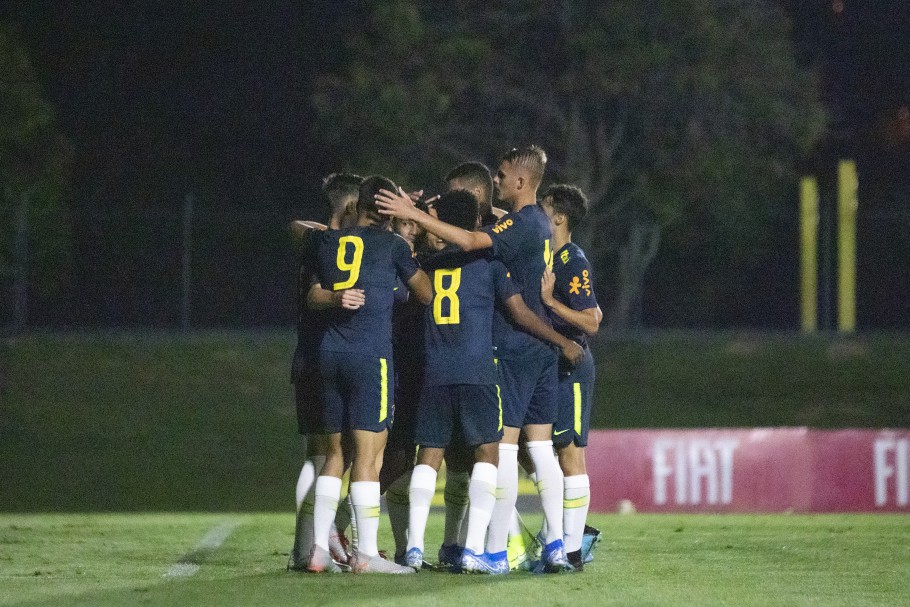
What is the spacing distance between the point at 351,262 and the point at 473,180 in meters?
0.87

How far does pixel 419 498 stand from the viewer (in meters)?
7.87

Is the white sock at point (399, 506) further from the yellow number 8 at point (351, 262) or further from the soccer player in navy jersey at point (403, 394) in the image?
the yellow number 8 at point (351, 262)

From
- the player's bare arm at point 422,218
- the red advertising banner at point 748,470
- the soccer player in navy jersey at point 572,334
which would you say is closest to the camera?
the player's bare arm at point 422,218

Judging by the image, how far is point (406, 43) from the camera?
2189 cm

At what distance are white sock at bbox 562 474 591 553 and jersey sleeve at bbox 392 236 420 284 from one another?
1.61 metres

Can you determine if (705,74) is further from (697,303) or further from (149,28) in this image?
(149,28)

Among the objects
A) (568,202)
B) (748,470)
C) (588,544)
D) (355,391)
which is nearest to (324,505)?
(355,391)

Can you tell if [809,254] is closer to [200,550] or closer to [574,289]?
[574,289]

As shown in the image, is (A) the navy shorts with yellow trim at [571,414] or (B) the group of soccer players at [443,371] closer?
(B) the group of soccer players at [443,371]

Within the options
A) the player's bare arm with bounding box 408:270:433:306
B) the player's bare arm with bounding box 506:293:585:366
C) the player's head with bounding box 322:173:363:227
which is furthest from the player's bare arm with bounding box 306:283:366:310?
the player's bare arm with bounding box 506:293:585:366

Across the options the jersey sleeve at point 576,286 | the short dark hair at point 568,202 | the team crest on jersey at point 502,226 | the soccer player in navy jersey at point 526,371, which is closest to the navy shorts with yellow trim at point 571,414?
the soccer player in navy jersey at point 526,371

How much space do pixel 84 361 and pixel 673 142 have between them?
916 cm

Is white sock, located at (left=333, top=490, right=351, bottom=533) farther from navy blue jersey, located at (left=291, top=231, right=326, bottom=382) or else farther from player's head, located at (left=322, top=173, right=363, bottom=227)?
player's head, located at (left=322, top=173, right=363, bottom=227)

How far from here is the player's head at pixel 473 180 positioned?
816 centimetres
